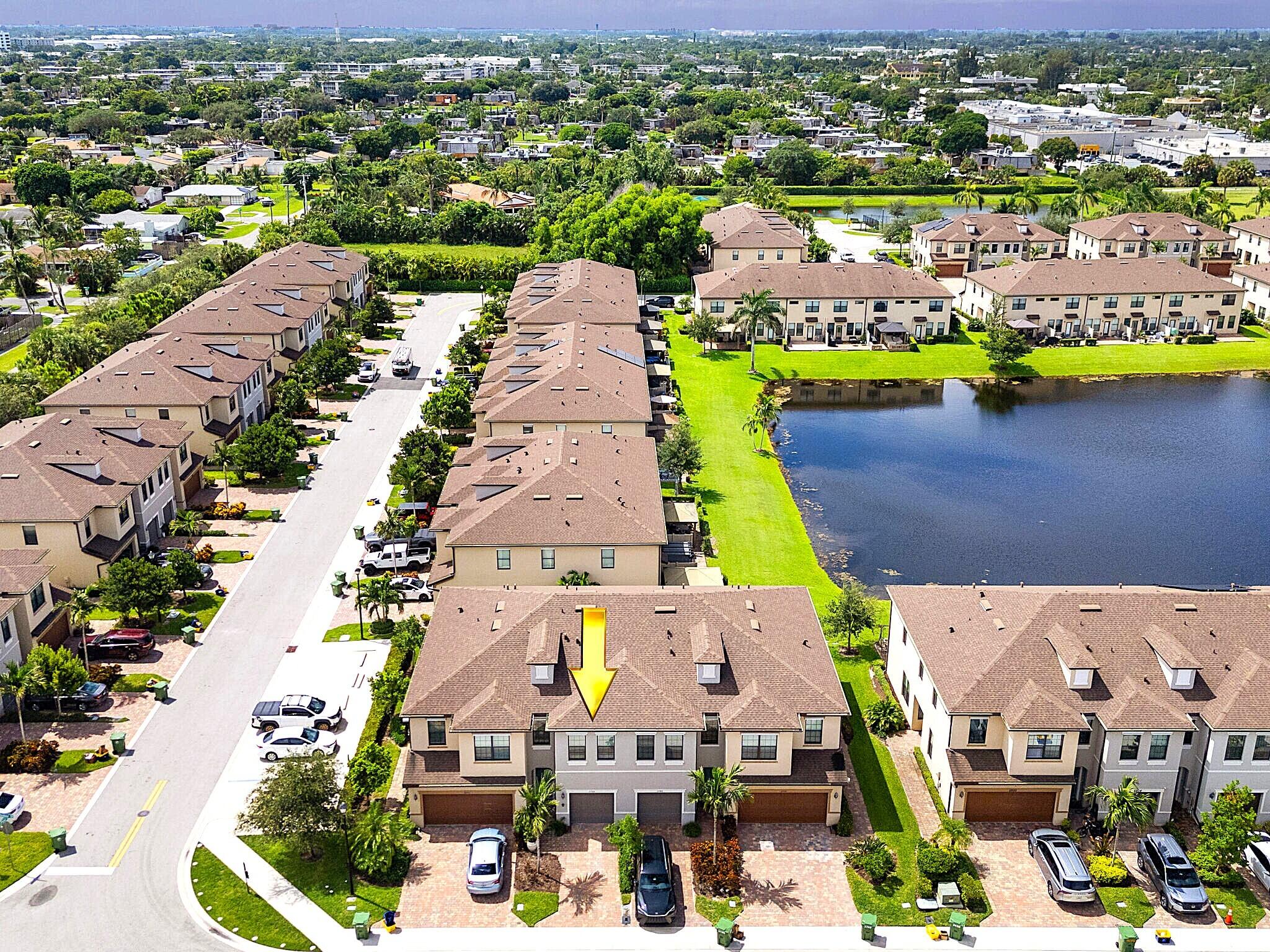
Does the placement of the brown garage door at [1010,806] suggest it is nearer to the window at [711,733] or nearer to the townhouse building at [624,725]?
the townhouse building at [624,725]

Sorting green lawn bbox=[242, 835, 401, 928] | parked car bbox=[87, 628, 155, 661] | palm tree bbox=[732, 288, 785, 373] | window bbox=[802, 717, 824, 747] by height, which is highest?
palm tree bbox=[732, 288, 785, 373]

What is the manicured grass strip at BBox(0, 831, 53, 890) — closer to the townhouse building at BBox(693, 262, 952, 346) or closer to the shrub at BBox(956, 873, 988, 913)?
the shrub at BBox(956, 873, 988, 913)

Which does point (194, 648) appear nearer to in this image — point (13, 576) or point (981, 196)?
point (13, 576)

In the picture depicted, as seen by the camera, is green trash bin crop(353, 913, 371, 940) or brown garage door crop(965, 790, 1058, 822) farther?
brown garage door crop(965, 790, 1058, 822)

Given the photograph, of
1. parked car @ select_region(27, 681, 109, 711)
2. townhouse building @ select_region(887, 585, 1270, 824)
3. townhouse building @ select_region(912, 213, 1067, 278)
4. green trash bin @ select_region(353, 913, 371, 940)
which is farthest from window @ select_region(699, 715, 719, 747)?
townhouse building @ select_region(912, 213, 1067, 278)

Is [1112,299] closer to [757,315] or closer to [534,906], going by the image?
[757,315]

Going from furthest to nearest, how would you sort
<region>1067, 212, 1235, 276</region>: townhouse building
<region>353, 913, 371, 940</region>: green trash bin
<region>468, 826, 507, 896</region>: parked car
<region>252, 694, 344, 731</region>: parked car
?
1. <region>1067, 212, 1235, 276</region>: townhouse building
2. <region>252, 694, 344, 731</region>: parked car
3. <region>468, 826, 507, 896</region>: parked car
4. <region>353, 913, 371, 940</region>: green trash bin

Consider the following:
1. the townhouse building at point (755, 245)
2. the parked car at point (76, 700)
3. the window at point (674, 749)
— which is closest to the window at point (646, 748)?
the window at point (674, 749)
